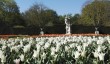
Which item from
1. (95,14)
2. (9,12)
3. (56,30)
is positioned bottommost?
(56,30)

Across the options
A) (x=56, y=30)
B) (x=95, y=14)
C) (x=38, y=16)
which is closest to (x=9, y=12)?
(x=38, y=16)

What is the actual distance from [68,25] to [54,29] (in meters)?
12.1

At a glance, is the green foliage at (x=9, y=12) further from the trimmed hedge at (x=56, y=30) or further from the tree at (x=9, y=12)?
the trimmed hedge at (x=56, y=30)

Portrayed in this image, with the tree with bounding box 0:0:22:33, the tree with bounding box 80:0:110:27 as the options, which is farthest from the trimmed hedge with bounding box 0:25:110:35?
the tree with bounding box 0:0:22:33

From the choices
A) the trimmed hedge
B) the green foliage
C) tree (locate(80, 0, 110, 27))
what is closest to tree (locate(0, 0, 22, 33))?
the green foliage

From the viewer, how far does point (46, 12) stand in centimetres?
7719

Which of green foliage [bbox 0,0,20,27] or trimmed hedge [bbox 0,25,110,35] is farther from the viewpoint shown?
green foliage [bbox 0,0,20,27]

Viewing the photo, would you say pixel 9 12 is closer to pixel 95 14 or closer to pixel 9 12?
pixel 9 12

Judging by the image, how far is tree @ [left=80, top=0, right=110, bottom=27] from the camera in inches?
2720

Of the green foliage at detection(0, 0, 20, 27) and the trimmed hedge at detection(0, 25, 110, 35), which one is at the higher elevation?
the green foliage at detection(0, 0, 20, 27)

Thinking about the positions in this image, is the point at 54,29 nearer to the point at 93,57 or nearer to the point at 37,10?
the point at 37,10

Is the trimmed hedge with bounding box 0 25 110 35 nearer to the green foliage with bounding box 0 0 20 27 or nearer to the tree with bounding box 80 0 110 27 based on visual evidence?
the tree with bounding box 80 0 110 27

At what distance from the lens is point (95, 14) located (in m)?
69.4

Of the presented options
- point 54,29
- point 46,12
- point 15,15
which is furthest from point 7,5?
point 54,29
